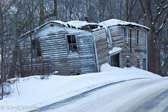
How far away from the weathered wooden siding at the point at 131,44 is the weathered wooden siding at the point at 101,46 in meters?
3.00

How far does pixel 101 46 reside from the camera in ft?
64.4

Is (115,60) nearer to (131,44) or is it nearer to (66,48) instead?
(131,44)

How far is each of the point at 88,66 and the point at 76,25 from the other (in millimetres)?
3908

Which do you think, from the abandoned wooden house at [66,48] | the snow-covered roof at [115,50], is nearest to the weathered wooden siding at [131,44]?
the snow-covered roof at [115,50]

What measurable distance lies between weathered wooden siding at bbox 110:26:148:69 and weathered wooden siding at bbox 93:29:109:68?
3002 mm

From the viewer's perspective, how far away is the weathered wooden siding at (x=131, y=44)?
23.1 meters

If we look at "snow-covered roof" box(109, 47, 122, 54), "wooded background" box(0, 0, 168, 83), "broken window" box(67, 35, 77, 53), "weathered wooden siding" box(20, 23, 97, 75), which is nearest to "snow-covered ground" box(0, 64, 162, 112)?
"wooded background" box(0, 0, 168, 83)

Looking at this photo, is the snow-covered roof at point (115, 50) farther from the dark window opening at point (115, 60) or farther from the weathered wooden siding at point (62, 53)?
the weathered wooden siding at point (62, 53)

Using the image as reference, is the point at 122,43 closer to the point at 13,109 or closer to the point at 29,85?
the point at 29,85

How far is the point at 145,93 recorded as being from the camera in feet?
29.1

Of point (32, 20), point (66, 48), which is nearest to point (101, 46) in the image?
point (66, 48)

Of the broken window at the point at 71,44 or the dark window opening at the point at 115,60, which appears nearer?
the broken window at the point at 71,44

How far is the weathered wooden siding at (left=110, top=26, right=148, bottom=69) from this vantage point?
23141 millimetres

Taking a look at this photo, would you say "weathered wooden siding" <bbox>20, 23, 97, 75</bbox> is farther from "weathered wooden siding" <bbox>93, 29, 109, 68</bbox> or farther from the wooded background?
the wooded background
